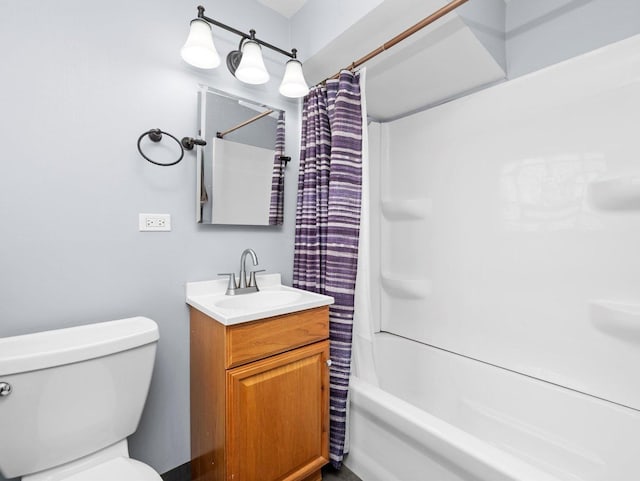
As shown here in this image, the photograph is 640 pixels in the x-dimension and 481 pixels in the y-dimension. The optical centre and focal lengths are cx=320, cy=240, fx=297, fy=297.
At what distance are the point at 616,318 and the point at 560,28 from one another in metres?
1.49

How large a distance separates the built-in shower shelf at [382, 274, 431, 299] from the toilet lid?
1.71 meters

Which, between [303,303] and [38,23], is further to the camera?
[303,303]

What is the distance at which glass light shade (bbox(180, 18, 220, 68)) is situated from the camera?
1312 millimetres

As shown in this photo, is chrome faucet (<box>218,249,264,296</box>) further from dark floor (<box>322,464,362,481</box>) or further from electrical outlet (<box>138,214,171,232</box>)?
dark floor (<box>322,464,362,481</box>)

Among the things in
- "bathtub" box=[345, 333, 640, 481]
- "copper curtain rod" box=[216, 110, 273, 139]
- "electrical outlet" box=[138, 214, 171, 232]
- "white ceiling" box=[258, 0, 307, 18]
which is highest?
"white ceiling" box=[258, 0, 307, 18]

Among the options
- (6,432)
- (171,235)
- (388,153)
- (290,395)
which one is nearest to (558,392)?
(290,395)

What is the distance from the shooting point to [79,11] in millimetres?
1200

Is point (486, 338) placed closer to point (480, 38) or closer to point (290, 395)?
point (290, 395)

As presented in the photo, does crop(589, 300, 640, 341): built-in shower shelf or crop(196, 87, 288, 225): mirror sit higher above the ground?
crop(196, 87, 288, 225): mirror

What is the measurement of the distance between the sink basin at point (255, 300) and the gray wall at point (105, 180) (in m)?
0.08

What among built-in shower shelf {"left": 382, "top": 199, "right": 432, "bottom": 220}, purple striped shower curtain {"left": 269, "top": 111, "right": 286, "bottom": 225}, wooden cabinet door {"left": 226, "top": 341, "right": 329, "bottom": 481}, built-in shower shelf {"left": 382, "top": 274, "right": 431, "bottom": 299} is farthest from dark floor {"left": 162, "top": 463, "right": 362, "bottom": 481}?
built-in shower shelf {"left": 382, "top": 199, "right": 432, "bottom": 220}

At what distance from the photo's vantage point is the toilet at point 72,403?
2.89 feet

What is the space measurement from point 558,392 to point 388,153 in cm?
180

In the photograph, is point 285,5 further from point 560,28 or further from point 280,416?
point 280,416
